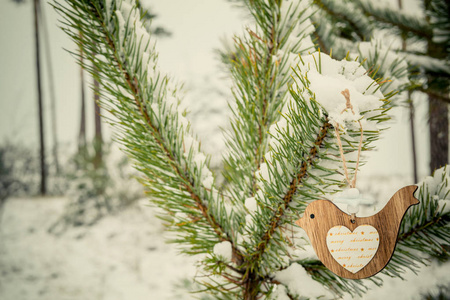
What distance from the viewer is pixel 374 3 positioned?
131 centimetres

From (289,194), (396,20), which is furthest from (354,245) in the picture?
(396,20)

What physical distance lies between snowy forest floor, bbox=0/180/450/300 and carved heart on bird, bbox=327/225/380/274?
82.8 inches

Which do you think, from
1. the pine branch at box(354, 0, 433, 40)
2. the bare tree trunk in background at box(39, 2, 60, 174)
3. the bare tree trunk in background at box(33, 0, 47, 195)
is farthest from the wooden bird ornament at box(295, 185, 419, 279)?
the bare tree trunk in background at box(39, 2, 60, 174)

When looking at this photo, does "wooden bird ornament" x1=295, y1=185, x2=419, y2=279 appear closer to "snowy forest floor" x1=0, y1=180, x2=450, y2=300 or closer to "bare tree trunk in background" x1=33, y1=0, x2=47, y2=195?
"snowy forest floor" x1=0, y1=180, x2=450, y2=300

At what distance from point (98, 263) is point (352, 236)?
3.73 metres

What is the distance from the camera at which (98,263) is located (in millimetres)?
3350

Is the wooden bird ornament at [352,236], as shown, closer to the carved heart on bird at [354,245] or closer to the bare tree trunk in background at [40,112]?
the carved heart on bird at [354,245]

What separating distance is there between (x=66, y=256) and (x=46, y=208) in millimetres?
1836

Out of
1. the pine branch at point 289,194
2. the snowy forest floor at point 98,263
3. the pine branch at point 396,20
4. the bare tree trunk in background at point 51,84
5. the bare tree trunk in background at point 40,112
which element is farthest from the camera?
the bare tree trunk in background at point 51,84

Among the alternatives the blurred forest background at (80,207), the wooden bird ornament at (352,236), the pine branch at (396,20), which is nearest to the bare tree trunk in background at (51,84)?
the blurred forest background at (80,207)

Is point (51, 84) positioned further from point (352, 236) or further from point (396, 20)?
point (352, 236)

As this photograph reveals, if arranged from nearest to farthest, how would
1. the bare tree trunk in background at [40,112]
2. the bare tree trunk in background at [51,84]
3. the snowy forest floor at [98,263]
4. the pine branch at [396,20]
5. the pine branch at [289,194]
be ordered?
the pine branch at [289,194] < the pine branch at [396,20] < the snowy forest floor at [98,263] < the bare tree trunk in background at [40,112] < the bare tree trunk in background at [51,84]

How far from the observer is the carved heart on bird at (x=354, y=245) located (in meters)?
0.40

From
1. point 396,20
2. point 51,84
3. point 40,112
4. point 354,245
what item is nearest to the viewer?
point 354,245
